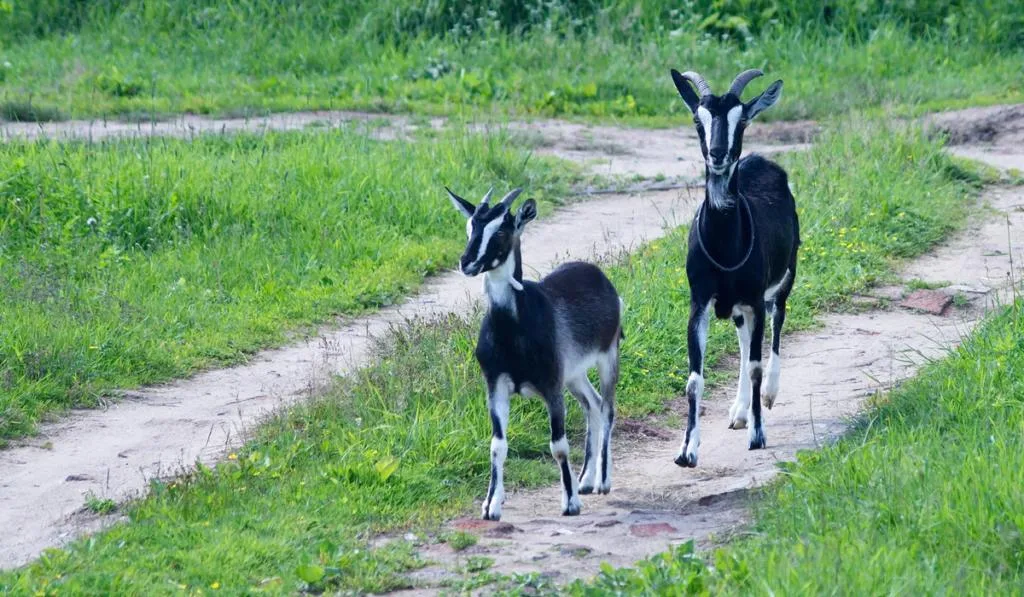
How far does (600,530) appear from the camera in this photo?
6.60 metres

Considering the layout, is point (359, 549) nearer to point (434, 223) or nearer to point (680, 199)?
point (434, 223)

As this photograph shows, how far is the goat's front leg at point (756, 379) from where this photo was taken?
7828 mm

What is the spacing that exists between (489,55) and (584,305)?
38.6 feet

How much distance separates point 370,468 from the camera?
7.17 m

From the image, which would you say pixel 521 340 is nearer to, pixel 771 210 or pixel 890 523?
pixel 890 523

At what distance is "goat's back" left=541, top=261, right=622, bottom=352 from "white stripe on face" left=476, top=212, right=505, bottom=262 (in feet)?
2.40

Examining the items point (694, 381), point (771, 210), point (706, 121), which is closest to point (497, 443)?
point (694, 381)

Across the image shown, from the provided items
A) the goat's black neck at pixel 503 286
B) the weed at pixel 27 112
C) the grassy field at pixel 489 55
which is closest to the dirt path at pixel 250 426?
the goat's black neck at pixel 503 286

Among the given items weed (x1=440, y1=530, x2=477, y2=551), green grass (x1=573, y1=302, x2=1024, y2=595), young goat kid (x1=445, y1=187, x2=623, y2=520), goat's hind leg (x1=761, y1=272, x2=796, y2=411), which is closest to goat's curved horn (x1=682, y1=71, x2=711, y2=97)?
young goat kid (x1=445, y1=187, x2=623, y2=520)

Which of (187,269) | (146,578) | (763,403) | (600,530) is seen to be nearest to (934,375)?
(763,403)

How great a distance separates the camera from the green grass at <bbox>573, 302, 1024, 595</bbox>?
206 inches

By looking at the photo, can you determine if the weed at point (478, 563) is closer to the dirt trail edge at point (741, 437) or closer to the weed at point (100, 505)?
the dirt trail edge at point (741, 437)

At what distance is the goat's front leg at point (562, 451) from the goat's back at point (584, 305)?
0.36 m

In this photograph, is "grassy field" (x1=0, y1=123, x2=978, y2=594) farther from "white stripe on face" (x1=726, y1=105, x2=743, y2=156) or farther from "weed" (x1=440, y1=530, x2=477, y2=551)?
"white stripe on face" (x1=726, y1=105, x2=743, y2=156)
